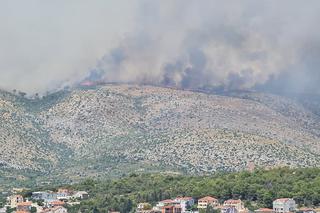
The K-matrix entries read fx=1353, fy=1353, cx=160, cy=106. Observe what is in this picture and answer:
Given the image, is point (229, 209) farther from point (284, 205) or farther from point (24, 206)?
point (24, 206)

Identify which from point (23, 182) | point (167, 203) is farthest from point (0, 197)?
point (167, 203)

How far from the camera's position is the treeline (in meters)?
154

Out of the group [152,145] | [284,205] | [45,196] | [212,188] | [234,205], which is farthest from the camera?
[152,145]

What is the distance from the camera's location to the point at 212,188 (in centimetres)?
16088

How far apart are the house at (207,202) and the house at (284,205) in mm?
7349

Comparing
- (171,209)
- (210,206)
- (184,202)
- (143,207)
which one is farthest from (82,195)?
(210,206)

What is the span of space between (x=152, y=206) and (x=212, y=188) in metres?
10.3

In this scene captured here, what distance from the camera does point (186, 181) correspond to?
16788 cm

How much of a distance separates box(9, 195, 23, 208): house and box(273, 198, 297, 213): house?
30793mm

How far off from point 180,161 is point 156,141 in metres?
5.58

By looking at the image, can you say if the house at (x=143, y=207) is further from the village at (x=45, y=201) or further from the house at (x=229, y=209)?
Result: the village at (x=45, y=201)

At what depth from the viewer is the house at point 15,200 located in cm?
15875

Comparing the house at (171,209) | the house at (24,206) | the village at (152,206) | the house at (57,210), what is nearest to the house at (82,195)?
the village at (152,206)

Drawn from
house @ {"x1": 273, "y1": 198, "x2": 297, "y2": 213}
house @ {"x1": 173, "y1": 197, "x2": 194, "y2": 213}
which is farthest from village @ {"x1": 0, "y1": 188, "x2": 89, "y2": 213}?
house @ {"x1": 273, "y1": 198, "x2": 297, "y2": 213}
